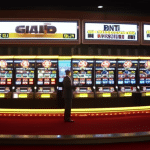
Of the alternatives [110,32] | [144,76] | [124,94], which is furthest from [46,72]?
[144,76]

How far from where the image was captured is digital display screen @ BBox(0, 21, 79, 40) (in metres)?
9.14

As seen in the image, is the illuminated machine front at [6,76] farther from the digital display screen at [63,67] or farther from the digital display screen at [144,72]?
the digital display screen at [144,72]

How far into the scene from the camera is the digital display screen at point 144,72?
1073 centimetres

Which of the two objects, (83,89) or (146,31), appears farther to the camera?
(83,89)

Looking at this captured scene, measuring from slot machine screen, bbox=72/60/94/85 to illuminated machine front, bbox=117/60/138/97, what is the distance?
1.39 meters

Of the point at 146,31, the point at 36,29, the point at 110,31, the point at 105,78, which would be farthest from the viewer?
the point at 105,78

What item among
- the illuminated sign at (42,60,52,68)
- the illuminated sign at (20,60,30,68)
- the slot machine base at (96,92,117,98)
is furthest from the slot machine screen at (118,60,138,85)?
the illuminated sign at (20,60,30,68)

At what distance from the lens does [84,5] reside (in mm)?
9602

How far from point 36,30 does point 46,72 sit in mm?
1865

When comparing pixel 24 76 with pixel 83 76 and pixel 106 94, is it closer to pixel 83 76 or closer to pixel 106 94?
pixel 83 76

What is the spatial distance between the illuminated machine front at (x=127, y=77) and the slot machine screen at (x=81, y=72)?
139 centimetres

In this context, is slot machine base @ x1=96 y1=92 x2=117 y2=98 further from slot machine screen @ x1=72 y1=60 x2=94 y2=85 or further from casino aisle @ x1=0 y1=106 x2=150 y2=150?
casino aisle @ x1=0 y1=106 x2=150 y2=150

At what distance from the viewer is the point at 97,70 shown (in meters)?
10.3
